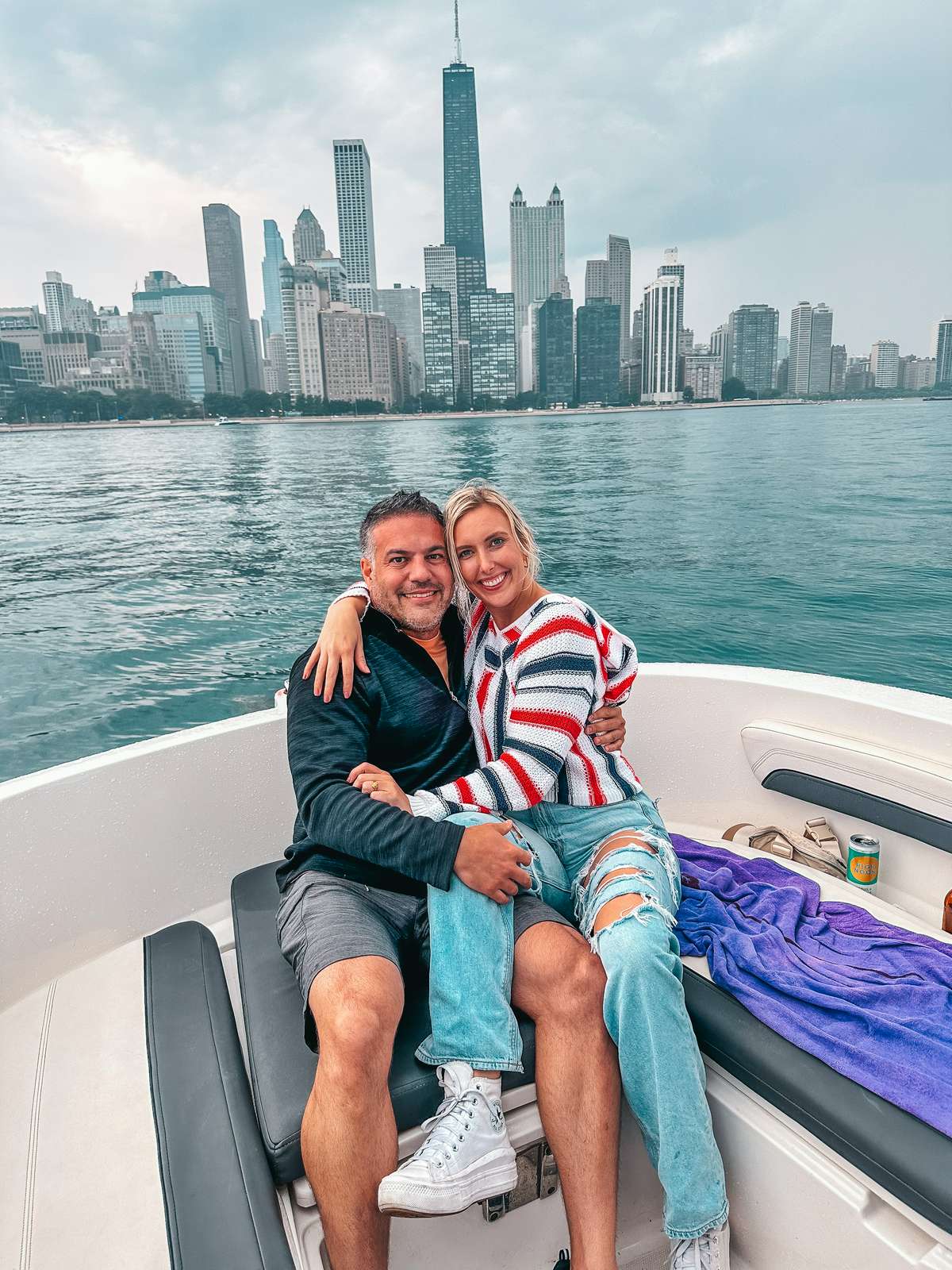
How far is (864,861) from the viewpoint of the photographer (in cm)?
188

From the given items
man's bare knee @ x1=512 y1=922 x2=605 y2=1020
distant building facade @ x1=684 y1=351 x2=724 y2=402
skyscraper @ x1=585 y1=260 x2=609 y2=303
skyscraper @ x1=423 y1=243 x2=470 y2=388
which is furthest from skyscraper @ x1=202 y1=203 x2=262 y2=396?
man's bare knee @ x1=512 y1=922 x2=605 y2=1020

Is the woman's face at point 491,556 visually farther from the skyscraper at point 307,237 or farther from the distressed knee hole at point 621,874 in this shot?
the skyscraper at point 307,237

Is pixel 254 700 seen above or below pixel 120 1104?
below

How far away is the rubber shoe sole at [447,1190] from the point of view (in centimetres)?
95

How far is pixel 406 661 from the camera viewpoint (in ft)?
5.05

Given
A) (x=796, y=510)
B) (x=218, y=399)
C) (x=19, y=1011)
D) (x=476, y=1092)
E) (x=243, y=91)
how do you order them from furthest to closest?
(x=218, y=399) → (x=243, y=91) → (x=796, y=510) → (x=19, y=1011) → (x=476, y=1092)

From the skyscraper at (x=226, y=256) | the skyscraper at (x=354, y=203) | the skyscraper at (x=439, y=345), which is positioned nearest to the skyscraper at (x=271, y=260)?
the skyscraper at (x=354, y=203)

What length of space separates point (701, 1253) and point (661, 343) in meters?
60.5

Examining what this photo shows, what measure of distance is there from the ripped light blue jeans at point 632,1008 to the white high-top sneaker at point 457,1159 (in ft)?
0.13

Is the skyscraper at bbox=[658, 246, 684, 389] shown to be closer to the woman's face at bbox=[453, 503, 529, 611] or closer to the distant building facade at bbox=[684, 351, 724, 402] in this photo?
the distant building facade at bbox=[684, 351, 724, 402]

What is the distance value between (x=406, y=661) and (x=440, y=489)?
17646 mm

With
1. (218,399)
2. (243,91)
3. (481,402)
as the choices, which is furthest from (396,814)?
(481,402)

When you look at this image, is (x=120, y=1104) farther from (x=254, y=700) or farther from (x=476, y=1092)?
(x=254, y=700)

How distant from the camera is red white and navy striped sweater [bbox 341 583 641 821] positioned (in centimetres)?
140
